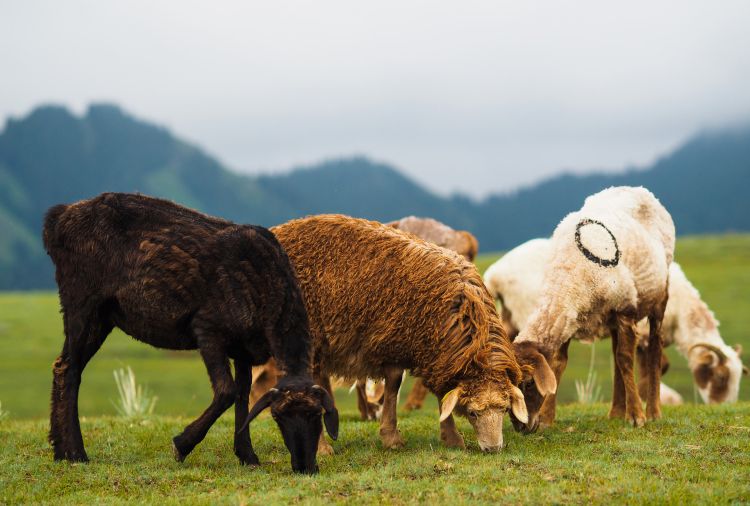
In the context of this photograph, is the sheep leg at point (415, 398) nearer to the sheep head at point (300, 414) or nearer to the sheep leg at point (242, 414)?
the sheep leg at point (242, 414)

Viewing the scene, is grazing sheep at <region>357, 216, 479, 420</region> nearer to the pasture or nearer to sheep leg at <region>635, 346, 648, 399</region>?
the pasture

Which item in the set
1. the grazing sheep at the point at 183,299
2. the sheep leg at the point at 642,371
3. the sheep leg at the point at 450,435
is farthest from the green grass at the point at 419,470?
the sheep leg at the point at 642,371

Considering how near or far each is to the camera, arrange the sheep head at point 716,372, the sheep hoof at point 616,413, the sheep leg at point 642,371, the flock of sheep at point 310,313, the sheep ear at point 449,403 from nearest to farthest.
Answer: the flock of sheep at point 310,313 → the sheep ear at point 449,403 → the sheep hoof at point 616,413 → the sheep leg at point 642,371 → the sheep head at point 716,372

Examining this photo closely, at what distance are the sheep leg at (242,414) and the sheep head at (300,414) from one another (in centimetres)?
87

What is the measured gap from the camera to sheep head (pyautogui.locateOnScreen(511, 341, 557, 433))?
10.1m

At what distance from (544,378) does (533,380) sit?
0.57 feet

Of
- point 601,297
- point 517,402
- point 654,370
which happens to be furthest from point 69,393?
point 654,370

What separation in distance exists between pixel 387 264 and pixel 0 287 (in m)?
164

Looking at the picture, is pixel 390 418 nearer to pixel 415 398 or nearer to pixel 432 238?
pixel 415 398

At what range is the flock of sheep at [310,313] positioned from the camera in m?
8.95

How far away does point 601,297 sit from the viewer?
440 inches

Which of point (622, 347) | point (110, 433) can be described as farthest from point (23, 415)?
point (622, 347)

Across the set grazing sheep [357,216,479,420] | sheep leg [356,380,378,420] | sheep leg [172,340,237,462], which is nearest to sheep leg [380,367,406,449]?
sheep leg [172,340,237,462]

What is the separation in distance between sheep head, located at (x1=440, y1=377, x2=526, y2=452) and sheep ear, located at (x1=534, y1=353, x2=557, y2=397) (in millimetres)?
716
